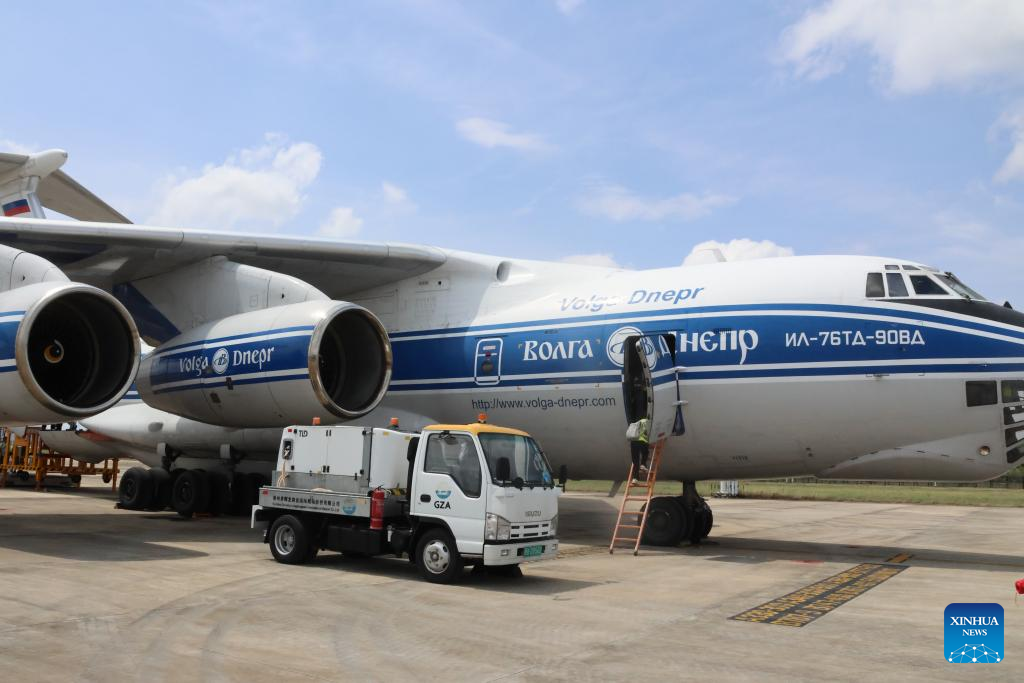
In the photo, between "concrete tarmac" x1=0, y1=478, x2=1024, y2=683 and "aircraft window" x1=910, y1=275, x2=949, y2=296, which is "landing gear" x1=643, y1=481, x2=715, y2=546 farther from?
"aircraft window" x1=910, y1=275, x2=949, y2=296

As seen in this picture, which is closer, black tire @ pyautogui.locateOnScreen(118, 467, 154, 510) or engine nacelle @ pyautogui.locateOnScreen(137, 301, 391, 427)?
engine nacelle @ pyautogui.locateOnScreen(137, 301, 391, 427)

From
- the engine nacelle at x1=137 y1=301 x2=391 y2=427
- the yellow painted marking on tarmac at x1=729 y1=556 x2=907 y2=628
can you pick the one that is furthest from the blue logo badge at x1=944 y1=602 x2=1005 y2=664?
the engine nacelle at x1=137 y1=301 x2=391 y2=427

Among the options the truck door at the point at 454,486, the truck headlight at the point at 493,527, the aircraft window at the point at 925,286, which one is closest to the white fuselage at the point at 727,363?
the aircraft window at the point at 925,286

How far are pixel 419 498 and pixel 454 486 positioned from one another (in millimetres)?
443

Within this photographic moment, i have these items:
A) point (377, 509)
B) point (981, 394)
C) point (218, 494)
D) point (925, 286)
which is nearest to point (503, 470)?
point (377, 509)

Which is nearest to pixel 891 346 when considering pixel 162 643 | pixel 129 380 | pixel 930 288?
pixel 930 288

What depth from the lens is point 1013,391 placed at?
9891 millimetres

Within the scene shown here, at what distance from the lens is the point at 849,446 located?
10.7m

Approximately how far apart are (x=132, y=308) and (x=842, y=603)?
1193 centimetres

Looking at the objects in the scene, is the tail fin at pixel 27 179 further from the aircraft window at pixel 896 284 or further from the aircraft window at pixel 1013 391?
the aircraft window at pixel 1013 391

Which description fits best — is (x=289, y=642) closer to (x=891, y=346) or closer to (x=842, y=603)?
(x=842, y=603)

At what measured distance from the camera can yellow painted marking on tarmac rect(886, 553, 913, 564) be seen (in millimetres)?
11438

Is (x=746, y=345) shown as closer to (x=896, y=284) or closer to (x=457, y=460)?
(x=896, y=284)

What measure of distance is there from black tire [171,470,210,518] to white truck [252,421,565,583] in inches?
212
